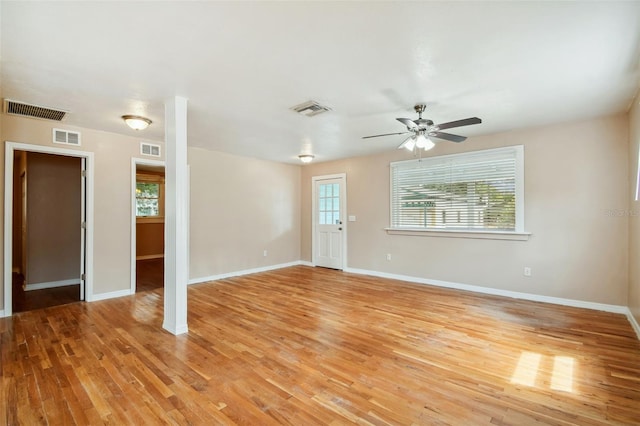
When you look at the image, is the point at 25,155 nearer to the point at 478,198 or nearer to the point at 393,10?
the point at 393,10

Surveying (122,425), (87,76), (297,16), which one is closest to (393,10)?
Answer: (297,16)

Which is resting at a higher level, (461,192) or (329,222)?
(461,192)

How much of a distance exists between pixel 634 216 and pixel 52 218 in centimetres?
873

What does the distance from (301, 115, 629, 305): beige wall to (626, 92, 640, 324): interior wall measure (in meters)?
0.20

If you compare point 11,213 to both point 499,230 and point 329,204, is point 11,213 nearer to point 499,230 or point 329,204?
point 329,204

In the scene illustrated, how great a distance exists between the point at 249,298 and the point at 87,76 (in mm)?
3323

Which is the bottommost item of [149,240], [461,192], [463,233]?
[149,240]

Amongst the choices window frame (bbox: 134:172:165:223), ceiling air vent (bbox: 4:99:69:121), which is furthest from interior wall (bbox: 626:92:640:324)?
window frame (bbox: 134:172:165:223)

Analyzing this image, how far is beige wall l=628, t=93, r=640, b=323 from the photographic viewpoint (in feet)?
10.5

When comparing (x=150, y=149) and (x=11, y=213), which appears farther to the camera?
(x=150, y=149)

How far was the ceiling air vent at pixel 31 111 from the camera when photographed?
334cm

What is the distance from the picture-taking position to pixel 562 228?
416 cm

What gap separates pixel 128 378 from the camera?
233cm

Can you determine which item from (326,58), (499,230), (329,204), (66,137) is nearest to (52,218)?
(66,137)
